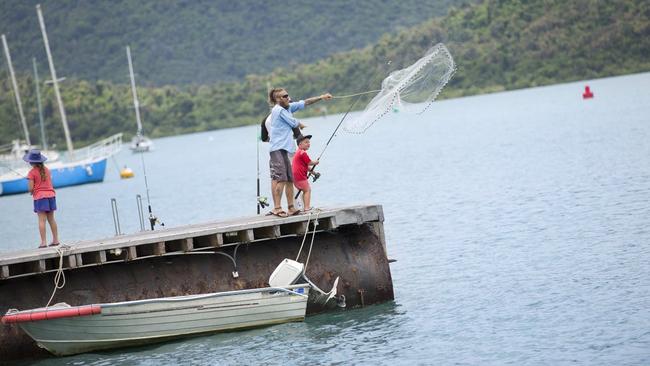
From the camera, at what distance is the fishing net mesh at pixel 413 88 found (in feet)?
64.7

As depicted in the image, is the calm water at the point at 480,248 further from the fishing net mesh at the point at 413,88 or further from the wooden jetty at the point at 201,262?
the fishing net mesh at the point at 413,88

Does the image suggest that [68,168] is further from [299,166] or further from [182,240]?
[182,240]

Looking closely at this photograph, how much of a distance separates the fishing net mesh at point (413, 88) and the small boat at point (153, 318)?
10.4ft

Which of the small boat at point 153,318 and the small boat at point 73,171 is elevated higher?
the small boat at point 73,171

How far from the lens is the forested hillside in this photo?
13412cm

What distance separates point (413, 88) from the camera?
2027 centimetres

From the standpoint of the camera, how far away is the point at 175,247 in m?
18.4

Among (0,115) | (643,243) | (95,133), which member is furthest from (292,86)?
(643,243)

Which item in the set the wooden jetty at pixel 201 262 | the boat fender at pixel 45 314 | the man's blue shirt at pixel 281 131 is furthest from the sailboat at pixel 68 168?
the boat fender at pixel 45 314

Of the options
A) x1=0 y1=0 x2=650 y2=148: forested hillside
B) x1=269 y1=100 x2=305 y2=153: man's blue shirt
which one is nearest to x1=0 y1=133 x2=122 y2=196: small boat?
x1=0 y1=0 x2=650 y2=148: forested hillside

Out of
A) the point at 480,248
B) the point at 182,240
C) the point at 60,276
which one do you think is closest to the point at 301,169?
the point at 182,240

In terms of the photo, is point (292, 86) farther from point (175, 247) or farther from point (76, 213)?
point (175, 247)

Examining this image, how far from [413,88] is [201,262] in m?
4.57

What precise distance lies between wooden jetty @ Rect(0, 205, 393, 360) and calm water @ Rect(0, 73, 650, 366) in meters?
0.66
